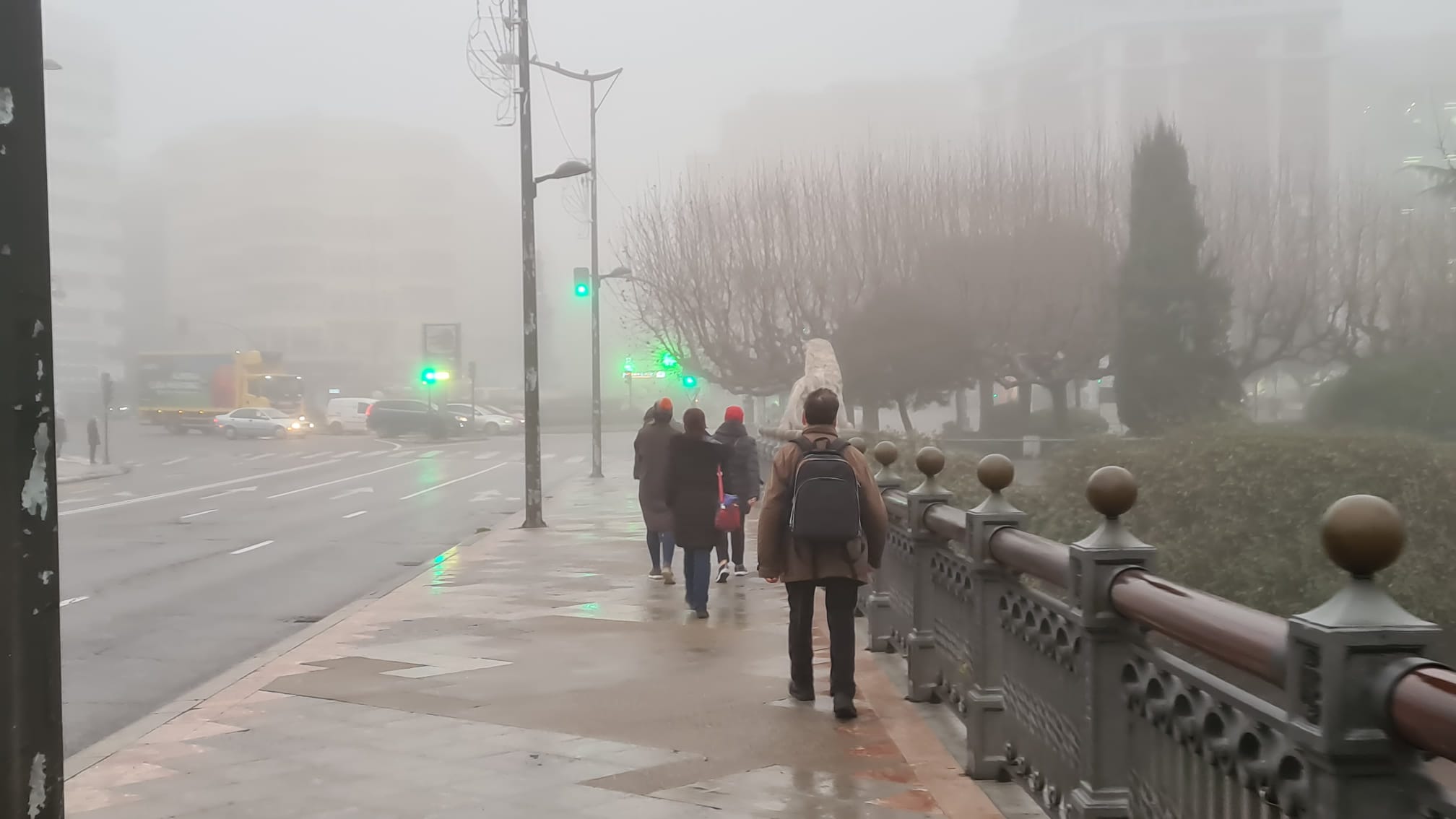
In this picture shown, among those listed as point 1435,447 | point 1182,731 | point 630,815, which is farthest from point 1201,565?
point 1182,731

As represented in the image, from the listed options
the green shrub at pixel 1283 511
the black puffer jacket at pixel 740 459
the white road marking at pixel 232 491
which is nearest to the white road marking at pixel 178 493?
the white road marking at pixel 232 491

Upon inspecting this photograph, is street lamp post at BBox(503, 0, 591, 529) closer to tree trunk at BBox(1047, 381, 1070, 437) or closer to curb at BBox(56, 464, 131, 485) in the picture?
curb at BBox(56, 464, 131, 485)

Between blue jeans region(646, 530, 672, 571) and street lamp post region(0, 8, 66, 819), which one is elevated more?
street lamp post region(0, 8, 66, 819)

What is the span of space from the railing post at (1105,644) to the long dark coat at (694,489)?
6.96 meters

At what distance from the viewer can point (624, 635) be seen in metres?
10.0

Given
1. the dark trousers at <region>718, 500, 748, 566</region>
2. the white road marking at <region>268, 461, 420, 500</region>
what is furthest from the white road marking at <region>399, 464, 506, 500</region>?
the dark trousers at <region>718, 500, 748, 566</region>

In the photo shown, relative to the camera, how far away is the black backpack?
22.0 feet

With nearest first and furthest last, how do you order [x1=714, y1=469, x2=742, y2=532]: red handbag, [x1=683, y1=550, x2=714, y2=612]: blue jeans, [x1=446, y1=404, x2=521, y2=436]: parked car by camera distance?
[x1=683, y1=550, x2=714, y2=612]: blue jeans → [x1=714, y1=469, x2=742, y2=532]: red handbag → [x1=446, y1=404, x2=521, y2=436]: parked car

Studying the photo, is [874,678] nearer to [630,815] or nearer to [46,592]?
[630,815]

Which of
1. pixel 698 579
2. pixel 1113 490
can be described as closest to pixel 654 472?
pixel 698 579

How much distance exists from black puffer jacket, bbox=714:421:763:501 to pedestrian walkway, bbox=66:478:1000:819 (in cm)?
295

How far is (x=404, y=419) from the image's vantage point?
6400 cm

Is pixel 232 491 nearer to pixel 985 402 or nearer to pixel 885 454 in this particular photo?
pixel 885 454

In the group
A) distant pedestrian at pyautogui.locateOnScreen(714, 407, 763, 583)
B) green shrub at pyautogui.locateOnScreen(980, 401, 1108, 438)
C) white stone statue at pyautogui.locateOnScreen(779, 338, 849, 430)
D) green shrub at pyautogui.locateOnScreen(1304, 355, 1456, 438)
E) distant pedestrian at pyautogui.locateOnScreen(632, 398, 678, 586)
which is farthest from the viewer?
green shrub at pyautogui.locateOnScreen(980, 401, 1108, 438)
